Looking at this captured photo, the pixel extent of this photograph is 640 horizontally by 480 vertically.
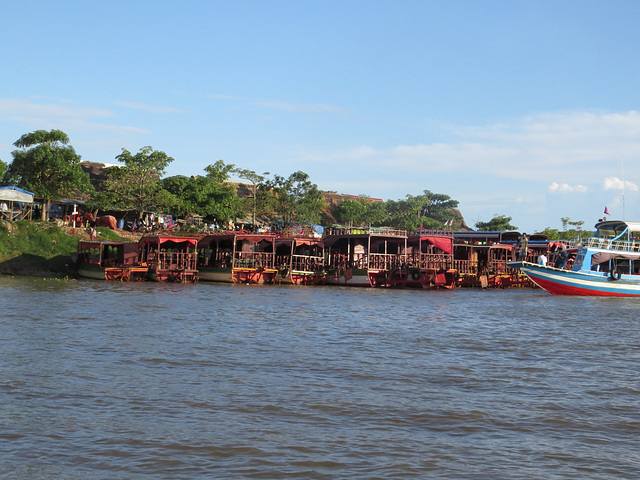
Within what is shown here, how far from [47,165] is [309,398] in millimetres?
39018

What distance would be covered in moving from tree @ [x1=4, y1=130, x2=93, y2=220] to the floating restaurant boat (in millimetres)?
30876

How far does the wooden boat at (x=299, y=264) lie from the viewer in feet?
120

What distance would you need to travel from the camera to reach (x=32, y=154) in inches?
1682

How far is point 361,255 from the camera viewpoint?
130ft

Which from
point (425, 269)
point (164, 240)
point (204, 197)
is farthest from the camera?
point (204, 197)

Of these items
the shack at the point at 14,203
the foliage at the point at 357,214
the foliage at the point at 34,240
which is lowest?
the foliage at the point at 34,240

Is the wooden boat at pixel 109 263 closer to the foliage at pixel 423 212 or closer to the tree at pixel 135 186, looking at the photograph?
the tree at pixel 135 186

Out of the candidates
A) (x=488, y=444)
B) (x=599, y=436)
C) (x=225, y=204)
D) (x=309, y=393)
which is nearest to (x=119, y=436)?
(x=309, y=393)

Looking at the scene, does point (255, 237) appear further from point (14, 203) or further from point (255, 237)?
point (14, 203)

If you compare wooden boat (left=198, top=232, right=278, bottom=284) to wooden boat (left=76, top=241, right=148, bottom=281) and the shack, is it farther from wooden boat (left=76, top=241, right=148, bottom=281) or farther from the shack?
the shack

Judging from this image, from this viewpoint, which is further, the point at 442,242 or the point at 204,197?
the point at 204,197

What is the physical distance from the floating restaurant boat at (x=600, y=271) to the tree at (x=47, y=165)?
30.9 m

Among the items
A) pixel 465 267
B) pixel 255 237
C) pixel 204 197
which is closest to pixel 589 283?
pixel 465 267

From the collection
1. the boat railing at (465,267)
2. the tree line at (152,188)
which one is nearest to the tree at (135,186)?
the tree line at (152,188)
